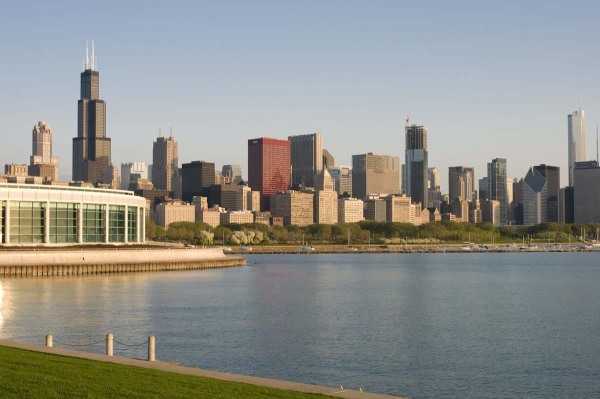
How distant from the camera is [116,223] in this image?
12688cm

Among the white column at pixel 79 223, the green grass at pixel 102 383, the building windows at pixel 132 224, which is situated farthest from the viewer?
the building windows at pixel 132 224

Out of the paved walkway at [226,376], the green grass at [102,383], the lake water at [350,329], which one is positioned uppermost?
the green grass at [102,383]

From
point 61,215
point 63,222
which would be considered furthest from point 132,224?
point 61,215

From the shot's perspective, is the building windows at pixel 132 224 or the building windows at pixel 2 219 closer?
the building windows at pixel 2 219

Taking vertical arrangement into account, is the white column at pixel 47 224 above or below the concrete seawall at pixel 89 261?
above

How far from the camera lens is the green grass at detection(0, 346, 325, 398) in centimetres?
2308

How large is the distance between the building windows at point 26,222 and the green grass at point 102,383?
8751 centimetres

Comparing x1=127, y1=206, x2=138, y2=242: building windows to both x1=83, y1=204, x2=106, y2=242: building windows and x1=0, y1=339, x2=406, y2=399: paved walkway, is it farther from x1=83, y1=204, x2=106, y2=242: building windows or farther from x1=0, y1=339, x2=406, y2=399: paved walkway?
x1=0, y1=339, x2=406, y2=399: paved walkway

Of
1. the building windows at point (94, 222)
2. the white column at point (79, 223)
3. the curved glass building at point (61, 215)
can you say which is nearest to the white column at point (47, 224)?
the curved glass building at point (61, 215)

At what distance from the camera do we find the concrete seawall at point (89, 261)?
339ft

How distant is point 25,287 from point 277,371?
53661 mm

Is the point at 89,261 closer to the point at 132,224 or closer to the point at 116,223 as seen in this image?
the point at 116,223

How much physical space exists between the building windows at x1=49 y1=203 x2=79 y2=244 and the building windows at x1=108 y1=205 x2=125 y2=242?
288 inches

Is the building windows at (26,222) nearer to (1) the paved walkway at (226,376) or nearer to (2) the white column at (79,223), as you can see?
(2) the white column at (79,223)
